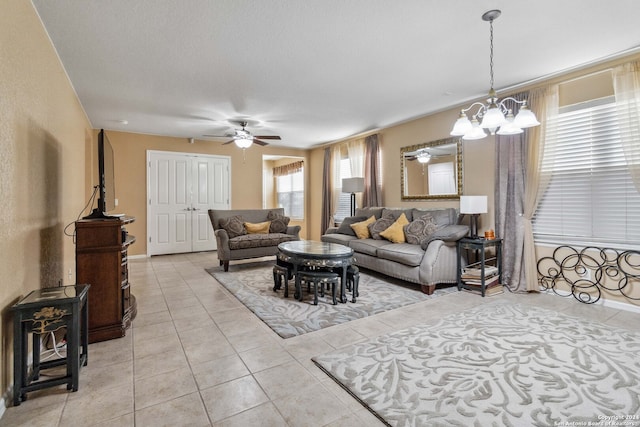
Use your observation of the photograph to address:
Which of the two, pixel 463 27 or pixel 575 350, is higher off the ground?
pixel 463 27

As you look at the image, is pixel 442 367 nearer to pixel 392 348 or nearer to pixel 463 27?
pixel 392 348

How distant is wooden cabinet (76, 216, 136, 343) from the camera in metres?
2.41

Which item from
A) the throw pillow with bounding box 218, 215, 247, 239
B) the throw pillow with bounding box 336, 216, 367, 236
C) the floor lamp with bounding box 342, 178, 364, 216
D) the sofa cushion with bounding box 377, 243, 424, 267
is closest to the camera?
the sofa cushion with bounding box 377, 243, 424, 267

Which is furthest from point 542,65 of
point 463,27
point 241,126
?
point 241,126

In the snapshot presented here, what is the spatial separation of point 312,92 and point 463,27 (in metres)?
1.98

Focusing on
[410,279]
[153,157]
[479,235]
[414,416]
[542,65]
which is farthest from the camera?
[153,157]

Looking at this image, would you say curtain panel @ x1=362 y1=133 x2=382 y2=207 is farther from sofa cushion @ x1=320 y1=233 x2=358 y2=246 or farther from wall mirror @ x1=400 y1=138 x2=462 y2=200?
sofa cushion @ x1=320 y1=233 x2=358 y2=246

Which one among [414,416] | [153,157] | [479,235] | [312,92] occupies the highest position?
[312,92]

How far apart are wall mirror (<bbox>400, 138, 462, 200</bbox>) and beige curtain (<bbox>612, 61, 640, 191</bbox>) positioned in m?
1.75

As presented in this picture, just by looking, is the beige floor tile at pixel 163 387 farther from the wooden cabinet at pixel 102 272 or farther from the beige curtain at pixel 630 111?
the beige curtain at pixel 630 111

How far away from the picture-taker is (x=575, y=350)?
2.22m

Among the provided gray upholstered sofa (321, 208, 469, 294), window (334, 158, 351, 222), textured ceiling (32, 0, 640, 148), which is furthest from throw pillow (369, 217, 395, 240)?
window (334, 158, 351, 222)

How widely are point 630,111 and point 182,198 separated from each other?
714 centimetres

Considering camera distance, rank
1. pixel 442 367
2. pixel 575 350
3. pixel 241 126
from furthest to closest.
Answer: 1. pixel 241 126
2. pixel 575 350
3. pixel 442 367
